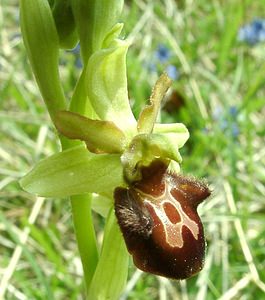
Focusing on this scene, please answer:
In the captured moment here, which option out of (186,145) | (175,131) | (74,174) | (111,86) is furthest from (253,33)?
(74,174)

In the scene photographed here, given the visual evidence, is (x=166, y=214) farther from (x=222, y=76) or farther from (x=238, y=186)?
(x=222, y=76)

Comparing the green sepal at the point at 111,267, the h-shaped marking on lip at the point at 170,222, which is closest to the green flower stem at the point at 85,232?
the green sepal at the point at 111,267

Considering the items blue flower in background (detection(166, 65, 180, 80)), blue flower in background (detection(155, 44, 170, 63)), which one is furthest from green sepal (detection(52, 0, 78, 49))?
blue flower in background (detection(155, 44, 170, 63))

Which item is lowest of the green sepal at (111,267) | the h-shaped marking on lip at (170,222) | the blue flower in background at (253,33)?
the blue flower in background at (253,33)

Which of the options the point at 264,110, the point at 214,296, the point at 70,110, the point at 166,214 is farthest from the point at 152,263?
the point at 264,110

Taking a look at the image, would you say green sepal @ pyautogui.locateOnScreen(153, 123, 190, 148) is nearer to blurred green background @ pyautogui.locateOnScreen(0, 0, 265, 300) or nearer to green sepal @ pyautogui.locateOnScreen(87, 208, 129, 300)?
green sepal @ pyautogui.locateOnScreen(87, 208, 129, 300)

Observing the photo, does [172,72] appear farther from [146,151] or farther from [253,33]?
[146,151]

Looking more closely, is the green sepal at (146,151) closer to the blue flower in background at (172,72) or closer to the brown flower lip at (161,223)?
the brown flower lip at (161,223)
